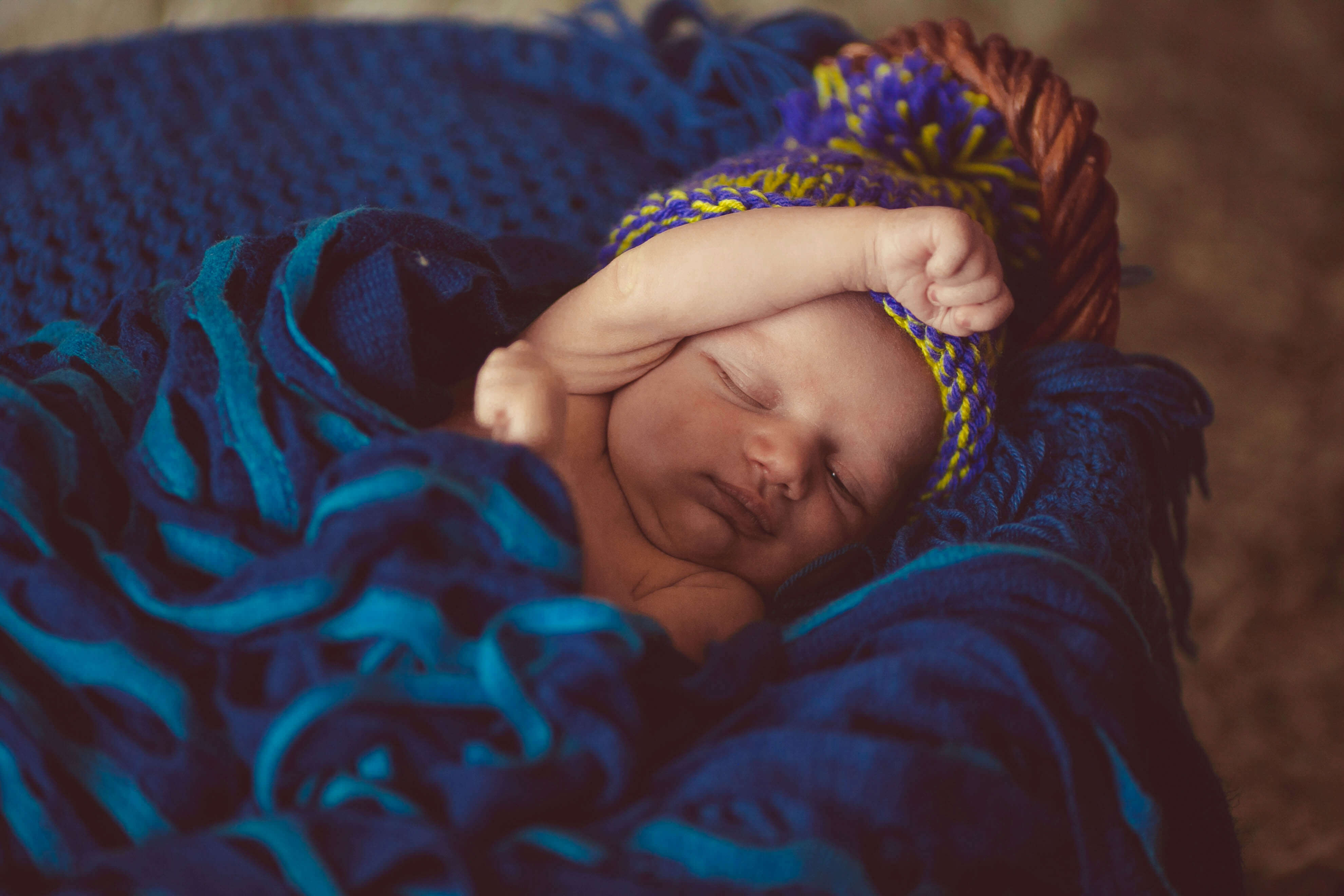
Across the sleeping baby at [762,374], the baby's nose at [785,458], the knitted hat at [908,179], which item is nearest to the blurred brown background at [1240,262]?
the knitted hat at [908,179]

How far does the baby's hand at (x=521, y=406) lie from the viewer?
0.55m

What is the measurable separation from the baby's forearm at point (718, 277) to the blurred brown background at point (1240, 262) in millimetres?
627

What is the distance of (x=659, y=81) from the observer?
3.36 ft

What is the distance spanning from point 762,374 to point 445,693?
36cm

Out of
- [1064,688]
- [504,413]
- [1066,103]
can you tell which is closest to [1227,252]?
[1066,103]

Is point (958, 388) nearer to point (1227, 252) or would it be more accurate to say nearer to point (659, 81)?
point (659, 81)

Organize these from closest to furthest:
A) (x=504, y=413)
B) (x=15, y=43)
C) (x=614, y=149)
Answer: (x=504, y=413), (x=614, y=149), (x=15, y=43)

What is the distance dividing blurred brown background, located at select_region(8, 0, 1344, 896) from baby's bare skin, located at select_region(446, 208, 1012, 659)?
0.64m

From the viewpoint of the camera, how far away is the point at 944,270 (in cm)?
65

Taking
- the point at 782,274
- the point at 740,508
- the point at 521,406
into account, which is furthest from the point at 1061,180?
the point at 521,406

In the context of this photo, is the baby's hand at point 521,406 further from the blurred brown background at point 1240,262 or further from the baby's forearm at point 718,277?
the blurred brown background at point 1240,262

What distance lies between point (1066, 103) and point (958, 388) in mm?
269

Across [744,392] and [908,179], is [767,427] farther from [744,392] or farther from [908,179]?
[908,179]

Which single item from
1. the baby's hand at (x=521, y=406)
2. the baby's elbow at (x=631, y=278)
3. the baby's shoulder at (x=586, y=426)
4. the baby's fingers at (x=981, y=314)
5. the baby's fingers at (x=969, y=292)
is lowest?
the baby's shoulder at (x=586, y=426)
